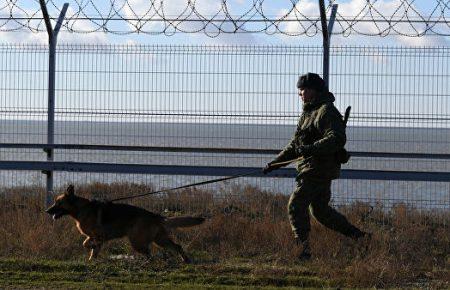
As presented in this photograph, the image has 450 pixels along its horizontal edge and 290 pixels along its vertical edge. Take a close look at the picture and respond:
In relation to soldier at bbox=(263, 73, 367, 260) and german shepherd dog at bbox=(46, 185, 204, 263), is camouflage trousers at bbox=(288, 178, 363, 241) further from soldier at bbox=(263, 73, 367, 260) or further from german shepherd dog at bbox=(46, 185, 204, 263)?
german shepherd dog at bbox=(46, 185, 204, 263)

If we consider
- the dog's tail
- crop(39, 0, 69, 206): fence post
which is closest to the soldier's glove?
the dog's tail

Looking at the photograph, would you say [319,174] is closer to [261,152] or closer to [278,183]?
[261,152]

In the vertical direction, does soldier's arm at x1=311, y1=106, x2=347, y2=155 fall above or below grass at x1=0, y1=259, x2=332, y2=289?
above

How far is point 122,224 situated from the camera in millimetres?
10250

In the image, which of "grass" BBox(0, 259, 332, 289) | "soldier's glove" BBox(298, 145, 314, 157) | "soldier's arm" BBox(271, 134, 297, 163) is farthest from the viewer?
"soldier's arm" BBox(271, 134, 297, 163)

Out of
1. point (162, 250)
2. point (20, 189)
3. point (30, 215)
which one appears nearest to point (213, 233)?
point (162, 250)

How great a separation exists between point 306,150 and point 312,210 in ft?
2.75

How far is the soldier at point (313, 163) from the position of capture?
9.69 meters

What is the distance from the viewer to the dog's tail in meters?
10.1

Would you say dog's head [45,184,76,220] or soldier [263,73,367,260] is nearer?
soldier [263,73,367,260]

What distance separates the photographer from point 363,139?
1226 centimetres

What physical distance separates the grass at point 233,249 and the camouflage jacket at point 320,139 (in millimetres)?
967

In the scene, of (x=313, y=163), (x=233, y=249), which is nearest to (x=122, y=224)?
(x=233, y=249)

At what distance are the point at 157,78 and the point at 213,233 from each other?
8.60ft
